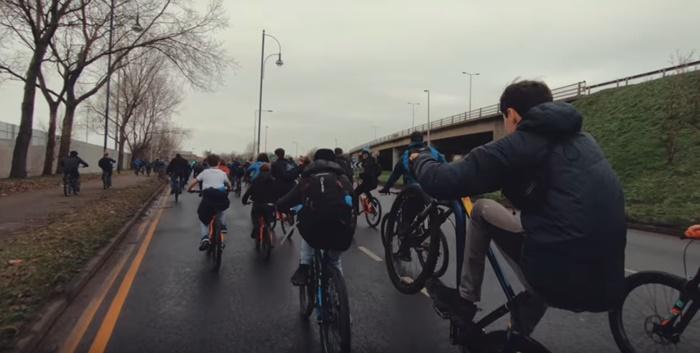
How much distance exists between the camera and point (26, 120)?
2564cm

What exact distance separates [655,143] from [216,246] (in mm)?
24477

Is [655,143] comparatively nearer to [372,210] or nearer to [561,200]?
[372,210]

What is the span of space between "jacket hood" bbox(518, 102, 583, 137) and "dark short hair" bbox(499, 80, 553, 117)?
0.77ft

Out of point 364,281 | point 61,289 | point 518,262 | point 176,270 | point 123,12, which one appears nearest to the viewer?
point 518,262

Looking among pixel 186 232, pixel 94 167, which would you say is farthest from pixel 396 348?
pixel 94 167

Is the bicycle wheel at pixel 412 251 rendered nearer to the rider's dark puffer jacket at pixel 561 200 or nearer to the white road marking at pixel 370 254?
the rider's dark puffer jacket at pixel 561 200

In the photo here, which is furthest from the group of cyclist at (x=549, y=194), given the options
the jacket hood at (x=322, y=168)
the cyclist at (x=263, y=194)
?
the cyclist at (x=263, y=194)

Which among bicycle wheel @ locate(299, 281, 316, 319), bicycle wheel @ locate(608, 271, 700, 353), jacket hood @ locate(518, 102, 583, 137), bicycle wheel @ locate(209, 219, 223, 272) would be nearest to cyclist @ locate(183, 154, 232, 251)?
bicycle wheel @ locate(209, 219, 223, 272)

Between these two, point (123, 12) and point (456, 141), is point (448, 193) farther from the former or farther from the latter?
point (456, 141)

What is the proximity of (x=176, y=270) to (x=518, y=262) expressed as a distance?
18.6 feet

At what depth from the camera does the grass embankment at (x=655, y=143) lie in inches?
651

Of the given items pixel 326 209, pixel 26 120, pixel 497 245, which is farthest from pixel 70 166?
pixel 497 245

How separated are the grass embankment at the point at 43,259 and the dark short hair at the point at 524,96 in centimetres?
400

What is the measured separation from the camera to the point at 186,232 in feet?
36.4
